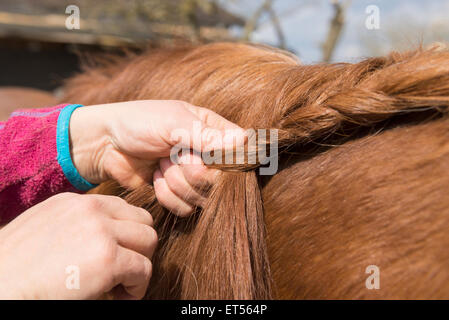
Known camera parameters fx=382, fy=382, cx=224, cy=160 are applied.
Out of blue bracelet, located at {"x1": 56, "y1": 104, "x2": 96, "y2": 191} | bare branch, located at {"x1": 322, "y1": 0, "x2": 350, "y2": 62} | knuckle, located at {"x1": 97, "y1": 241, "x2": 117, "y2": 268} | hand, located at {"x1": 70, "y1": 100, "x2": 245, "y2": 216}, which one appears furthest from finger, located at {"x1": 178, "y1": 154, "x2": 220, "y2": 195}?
bare branch, located at {"x1": 322, "y1": 0, "x2": 350, "y2": 62}

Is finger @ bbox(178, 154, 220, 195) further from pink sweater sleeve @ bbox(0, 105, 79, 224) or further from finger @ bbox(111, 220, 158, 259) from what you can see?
pink sweater sleeve @ bbox(0, 105, 79, 224)

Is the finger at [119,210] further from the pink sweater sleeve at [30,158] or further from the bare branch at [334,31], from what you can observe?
the bare branch at [334,31]

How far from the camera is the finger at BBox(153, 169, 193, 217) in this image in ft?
3.82

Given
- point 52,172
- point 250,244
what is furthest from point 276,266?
point 52,172

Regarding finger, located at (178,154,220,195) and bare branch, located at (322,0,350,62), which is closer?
finger, located at (178,154,220,195)

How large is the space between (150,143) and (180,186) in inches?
6.4

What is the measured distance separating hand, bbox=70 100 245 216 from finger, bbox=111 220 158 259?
0.17 metres

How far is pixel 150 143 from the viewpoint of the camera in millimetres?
1156

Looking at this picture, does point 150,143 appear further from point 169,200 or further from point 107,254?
point 107,254

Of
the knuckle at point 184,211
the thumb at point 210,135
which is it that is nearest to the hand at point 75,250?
the knuckle at point 184,211

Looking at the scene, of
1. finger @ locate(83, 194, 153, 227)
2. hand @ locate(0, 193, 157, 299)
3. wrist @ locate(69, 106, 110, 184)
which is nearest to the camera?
hand @ locate(0, 193, 157, 299)
